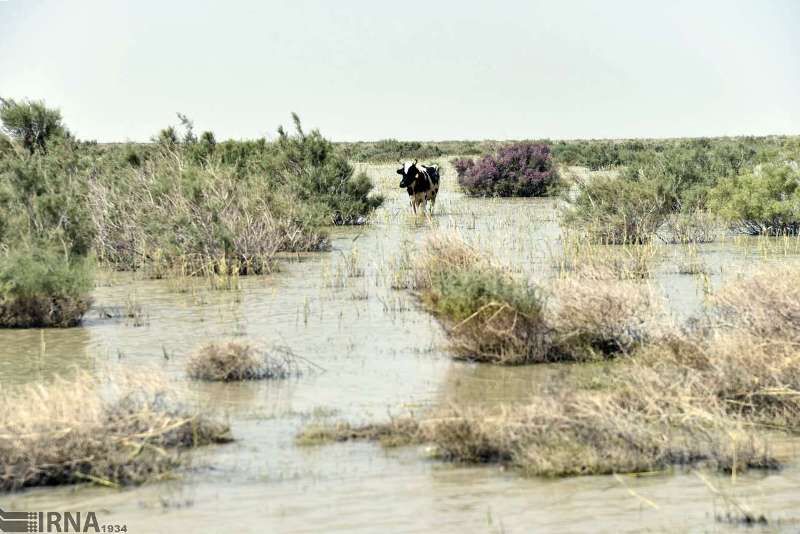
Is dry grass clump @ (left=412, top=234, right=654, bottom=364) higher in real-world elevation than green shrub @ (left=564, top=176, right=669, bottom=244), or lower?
lower

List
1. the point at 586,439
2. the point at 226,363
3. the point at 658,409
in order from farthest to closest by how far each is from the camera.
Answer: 1. the point at 226,363
2. the point at 658,409
3. the point at 586,439

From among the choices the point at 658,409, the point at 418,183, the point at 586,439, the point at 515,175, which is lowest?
the point at 586,439

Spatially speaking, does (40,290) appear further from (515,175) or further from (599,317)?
(515,175)

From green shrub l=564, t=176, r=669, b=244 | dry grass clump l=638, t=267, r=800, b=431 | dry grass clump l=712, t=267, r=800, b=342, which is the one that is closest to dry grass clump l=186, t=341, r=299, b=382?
dry grass clump l=638, t=267, r=800, b=431

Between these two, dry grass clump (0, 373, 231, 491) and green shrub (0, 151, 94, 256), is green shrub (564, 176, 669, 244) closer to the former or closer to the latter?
green shrub (0, 151, 94, 256)

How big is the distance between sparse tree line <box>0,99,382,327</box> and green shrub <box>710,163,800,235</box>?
7.74 metres

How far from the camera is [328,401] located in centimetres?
1030

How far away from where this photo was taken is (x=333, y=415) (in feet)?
32.0

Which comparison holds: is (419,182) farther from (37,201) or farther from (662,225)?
(37,201)

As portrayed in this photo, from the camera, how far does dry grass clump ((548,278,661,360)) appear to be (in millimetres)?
11273

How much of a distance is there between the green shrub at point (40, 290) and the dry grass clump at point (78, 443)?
233 inches

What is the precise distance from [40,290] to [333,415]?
5513 millimetres

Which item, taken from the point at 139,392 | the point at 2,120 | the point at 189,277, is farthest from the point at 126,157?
the point at 139,392

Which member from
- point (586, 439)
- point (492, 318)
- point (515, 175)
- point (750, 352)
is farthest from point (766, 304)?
point (515, 175)
